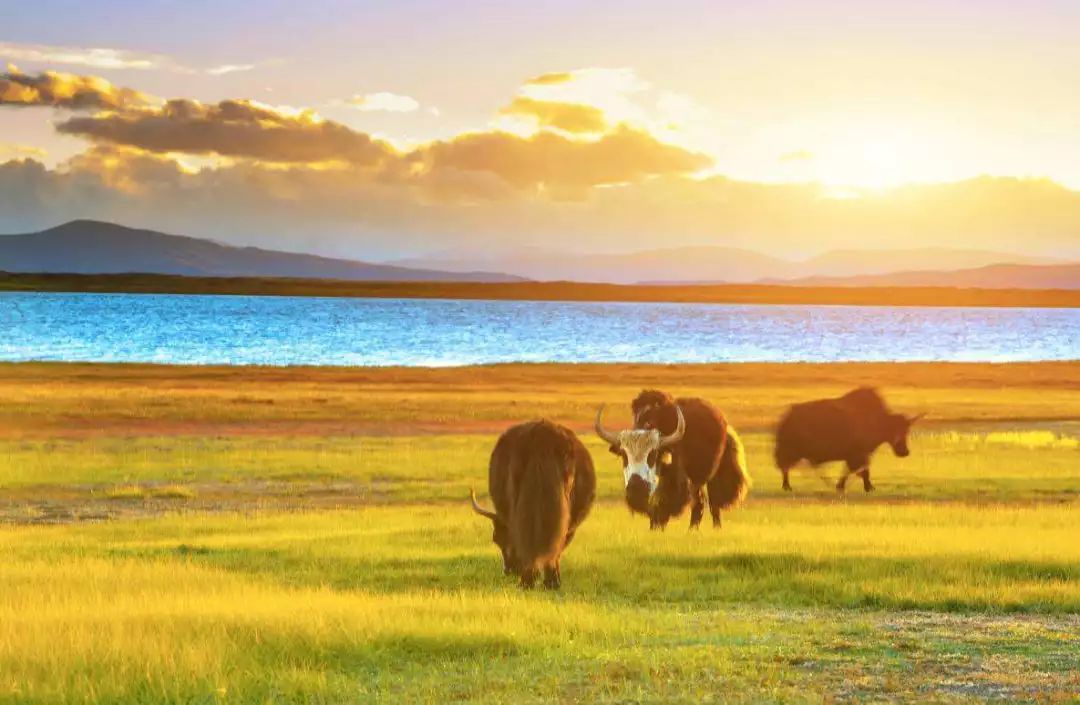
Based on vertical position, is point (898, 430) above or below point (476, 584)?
above

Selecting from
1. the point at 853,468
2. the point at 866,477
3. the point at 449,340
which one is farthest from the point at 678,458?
the point at 449,340

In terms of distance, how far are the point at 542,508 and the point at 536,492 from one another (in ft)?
0.59

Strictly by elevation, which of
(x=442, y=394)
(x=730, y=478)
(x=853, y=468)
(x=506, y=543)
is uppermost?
(x=730, y=478)

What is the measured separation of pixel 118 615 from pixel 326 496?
1545 cm

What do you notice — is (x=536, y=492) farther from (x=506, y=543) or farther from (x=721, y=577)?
(x=721, y=577)

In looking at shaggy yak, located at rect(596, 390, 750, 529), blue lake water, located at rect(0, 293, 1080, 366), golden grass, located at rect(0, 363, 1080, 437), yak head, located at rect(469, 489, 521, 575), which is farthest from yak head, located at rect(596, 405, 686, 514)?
blue lake water, located at rect(0, 293, 1080, 366)

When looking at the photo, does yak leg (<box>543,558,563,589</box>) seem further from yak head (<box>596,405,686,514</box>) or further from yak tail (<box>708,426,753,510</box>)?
yak tail (<box>708,426,753,510</box>)

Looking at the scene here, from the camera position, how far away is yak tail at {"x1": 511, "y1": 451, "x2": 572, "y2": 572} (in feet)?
47.5

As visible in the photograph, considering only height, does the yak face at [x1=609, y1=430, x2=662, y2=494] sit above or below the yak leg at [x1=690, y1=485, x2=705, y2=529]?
above

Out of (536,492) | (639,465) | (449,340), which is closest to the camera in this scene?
(536,492)

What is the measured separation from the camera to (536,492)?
14492mm

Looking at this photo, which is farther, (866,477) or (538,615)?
(866,477)

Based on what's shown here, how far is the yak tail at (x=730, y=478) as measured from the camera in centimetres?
2109

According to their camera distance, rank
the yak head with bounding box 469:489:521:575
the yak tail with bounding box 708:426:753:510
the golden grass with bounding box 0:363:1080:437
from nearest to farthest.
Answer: the yak head with bounding box 469:489:521:575
the yak tail with bounding box 708:426:753:510
the golden grass with bounding box 0:363:1080:437
